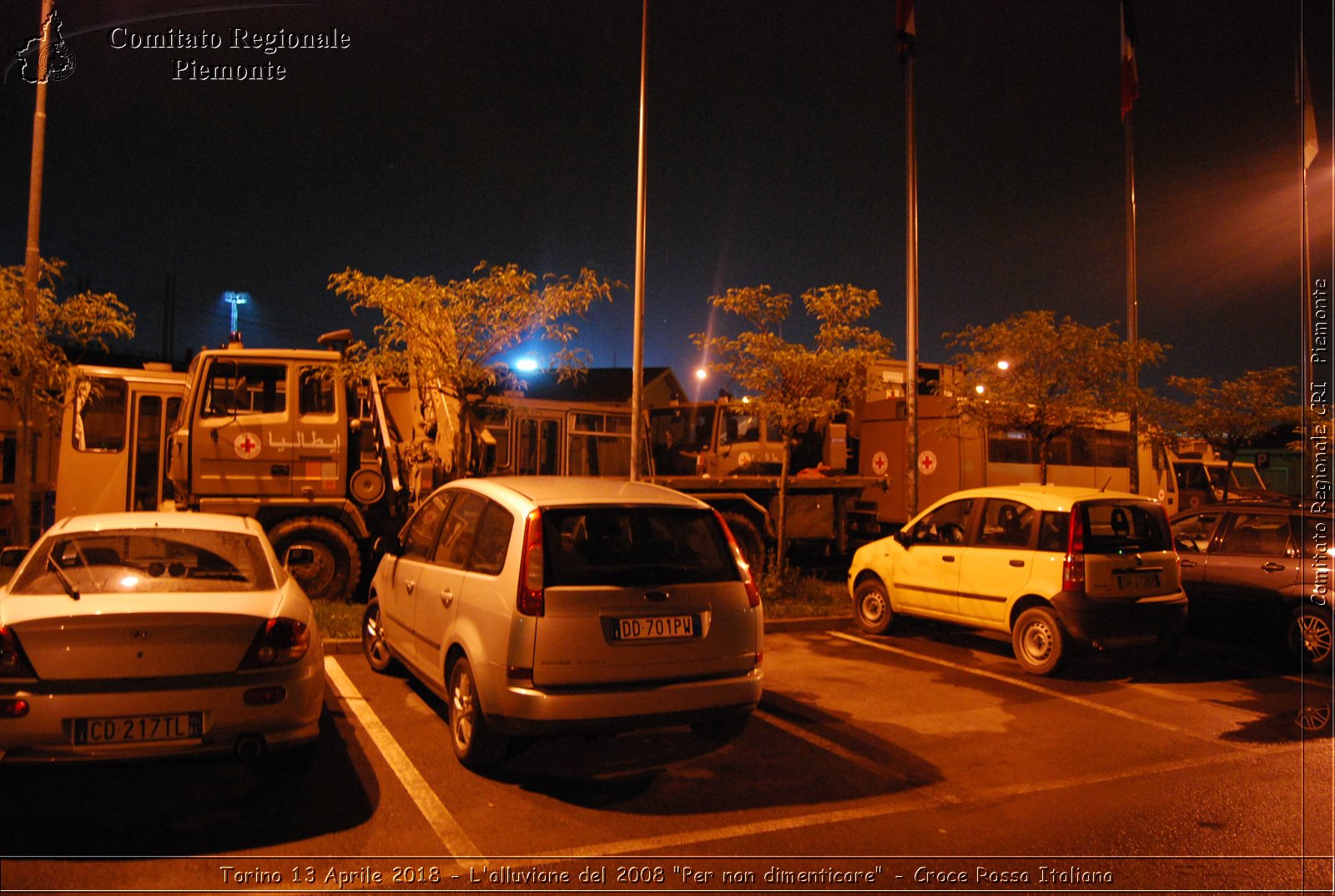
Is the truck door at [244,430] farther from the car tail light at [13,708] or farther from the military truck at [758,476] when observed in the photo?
the car tail light at [13,708]

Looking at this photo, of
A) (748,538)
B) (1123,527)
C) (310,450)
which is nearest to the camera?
(1123,527)

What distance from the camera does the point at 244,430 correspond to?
9898 millimetres

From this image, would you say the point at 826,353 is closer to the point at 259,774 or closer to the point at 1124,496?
the point at 1124,496

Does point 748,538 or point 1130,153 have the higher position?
point 1130,153

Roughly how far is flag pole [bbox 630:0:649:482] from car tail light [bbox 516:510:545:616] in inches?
301

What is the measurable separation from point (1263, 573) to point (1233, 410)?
32.2 feet

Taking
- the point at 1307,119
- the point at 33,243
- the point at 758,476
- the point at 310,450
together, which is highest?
the point at 1307,119

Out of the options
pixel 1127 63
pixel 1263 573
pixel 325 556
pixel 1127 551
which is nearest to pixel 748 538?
pixel 1127 551

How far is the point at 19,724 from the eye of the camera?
3979 millimetres

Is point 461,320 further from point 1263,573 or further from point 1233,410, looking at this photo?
point 1233,410

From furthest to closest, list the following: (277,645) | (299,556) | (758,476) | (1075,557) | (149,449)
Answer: (758,476)
(149,449)
(299,556)
(1075,557)
(277,645)

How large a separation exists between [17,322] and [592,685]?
7958mm

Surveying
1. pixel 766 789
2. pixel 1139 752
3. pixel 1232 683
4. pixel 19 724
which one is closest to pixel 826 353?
pixel 1232 683

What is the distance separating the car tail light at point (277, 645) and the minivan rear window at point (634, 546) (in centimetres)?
130
